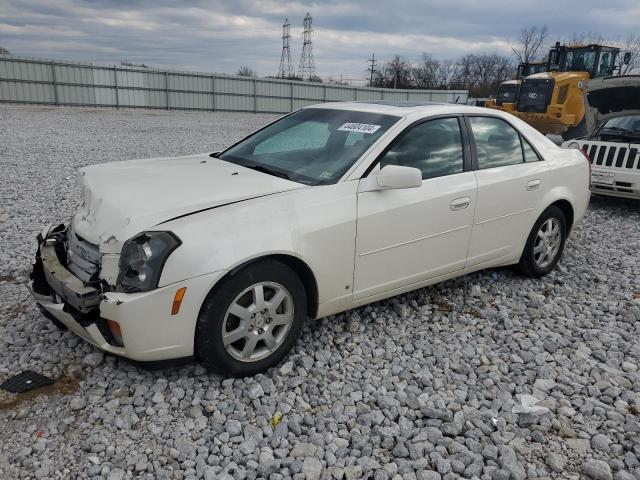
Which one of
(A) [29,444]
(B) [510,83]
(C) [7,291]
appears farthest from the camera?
(B) [510,83]

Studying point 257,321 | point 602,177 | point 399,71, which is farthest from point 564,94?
point 399,71

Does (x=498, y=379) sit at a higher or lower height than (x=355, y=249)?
lower

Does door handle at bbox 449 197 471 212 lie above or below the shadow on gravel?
above

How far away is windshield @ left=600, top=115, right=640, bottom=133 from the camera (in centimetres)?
839

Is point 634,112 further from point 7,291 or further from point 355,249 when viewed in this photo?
point 7,291

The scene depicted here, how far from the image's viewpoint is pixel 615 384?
329 cm

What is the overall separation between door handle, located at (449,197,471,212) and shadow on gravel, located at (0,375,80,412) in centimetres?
277

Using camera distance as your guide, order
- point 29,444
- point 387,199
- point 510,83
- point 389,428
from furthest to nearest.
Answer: point 510,83 → point 387,199 → point 389,428 → point 29,444

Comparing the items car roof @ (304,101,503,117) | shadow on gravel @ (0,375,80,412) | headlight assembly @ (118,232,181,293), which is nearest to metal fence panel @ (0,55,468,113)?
car roof @ (304,101,503,117)

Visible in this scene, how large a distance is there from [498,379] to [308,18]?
72.6 meters

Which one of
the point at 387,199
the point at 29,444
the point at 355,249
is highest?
the point at 387,199

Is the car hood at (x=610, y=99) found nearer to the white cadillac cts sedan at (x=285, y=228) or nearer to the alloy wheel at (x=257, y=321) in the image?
the white cadillac cts sedan at (x=285, y=228)

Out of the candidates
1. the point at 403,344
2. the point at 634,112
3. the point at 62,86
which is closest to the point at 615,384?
the point at 403,344

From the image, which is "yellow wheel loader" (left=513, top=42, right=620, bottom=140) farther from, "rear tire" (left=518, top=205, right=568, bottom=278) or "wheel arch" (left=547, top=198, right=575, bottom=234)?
"rear tire" (left=518, top=205, right=568, bottom=278)
